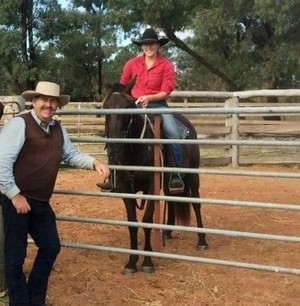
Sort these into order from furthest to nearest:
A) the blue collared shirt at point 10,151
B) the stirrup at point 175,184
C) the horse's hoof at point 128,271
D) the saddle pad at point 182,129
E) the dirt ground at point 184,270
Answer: the saddle pad at point 182,129 → the stirrup at point 175,184 → the horse's hoof at point 128,271 → the dirt ground at point 184,270 → the blue collared shirt at point 10,151

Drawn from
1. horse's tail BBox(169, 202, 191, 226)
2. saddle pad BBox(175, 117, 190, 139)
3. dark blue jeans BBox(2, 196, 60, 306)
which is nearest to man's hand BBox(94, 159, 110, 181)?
dark blue jeans BBox(2, 196, 60, 306)

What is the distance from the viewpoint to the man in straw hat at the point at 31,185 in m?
3.70

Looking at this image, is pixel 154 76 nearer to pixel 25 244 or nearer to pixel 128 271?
pixel 128 271

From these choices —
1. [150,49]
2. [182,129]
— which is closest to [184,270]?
[182,129]

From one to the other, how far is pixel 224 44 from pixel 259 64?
6.64 ft

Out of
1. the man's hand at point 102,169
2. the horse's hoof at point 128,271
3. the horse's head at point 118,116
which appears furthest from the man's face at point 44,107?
the horse's hoof at point 128,271

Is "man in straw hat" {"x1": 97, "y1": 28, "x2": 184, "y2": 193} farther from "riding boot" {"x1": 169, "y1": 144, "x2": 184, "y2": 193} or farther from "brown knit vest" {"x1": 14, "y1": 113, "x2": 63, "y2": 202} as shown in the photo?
"brown knit vest" {"x1": 14, "y1": 113, "x2": 63, "y2": 202}

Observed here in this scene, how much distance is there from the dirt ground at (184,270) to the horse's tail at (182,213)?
0.30m

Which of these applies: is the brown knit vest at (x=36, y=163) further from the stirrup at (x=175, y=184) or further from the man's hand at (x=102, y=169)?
the stirrup at (x=175, y=184)

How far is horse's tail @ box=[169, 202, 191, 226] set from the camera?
241 inches

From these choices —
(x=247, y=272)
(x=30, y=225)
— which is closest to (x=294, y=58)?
(x=247, y=272)

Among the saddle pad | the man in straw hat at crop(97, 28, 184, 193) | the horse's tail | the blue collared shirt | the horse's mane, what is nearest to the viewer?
the blue collared shirt

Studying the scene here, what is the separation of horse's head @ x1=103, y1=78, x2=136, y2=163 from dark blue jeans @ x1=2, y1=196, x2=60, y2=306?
102cm

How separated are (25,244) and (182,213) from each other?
101 inches
